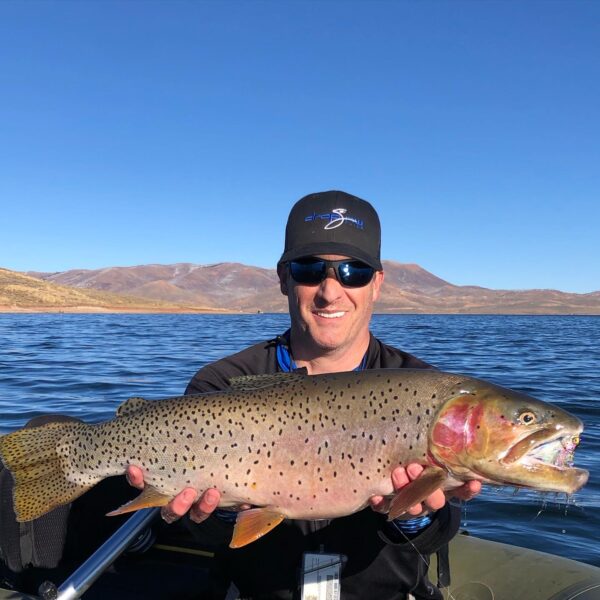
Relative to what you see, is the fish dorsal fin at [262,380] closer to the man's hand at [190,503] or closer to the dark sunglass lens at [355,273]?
the man's hand at [190,503]

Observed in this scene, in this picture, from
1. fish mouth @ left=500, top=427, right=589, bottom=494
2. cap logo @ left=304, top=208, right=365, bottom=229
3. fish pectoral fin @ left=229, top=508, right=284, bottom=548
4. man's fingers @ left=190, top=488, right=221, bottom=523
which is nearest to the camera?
fish mouth @ left=500, top=427, right=589, bottom=494

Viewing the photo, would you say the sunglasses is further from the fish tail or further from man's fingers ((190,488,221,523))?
the fish tail

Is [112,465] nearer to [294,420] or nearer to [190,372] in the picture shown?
[294,420]

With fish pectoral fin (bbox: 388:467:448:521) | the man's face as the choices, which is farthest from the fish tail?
fish pectoral fin (bbox: 388:467:448:521)

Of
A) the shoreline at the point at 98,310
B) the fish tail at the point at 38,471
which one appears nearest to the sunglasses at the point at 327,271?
the fish tail at the point at 38,471

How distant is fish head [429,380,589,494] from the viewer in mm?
3045

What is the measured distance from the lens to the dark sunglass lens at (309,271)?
419 centimetres

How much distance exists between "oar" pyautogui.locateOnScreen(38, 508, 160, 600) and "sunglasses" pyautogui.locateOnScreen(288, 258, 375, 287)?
1.91 m

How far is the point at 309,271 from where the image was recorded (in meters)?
4.21

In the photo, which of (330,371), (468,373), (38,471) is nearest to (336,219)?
(330,371)

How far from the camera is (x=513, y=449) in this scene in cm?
307

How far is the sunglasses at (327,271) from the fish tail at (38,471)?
68.9 inches

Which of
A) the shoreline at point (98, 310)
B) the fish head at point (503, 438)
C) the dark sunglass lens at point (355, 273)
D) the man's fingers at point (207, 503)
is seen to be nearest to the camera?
the fish head at point (503, 438)

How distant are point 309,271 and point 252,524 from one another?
1767 mm
